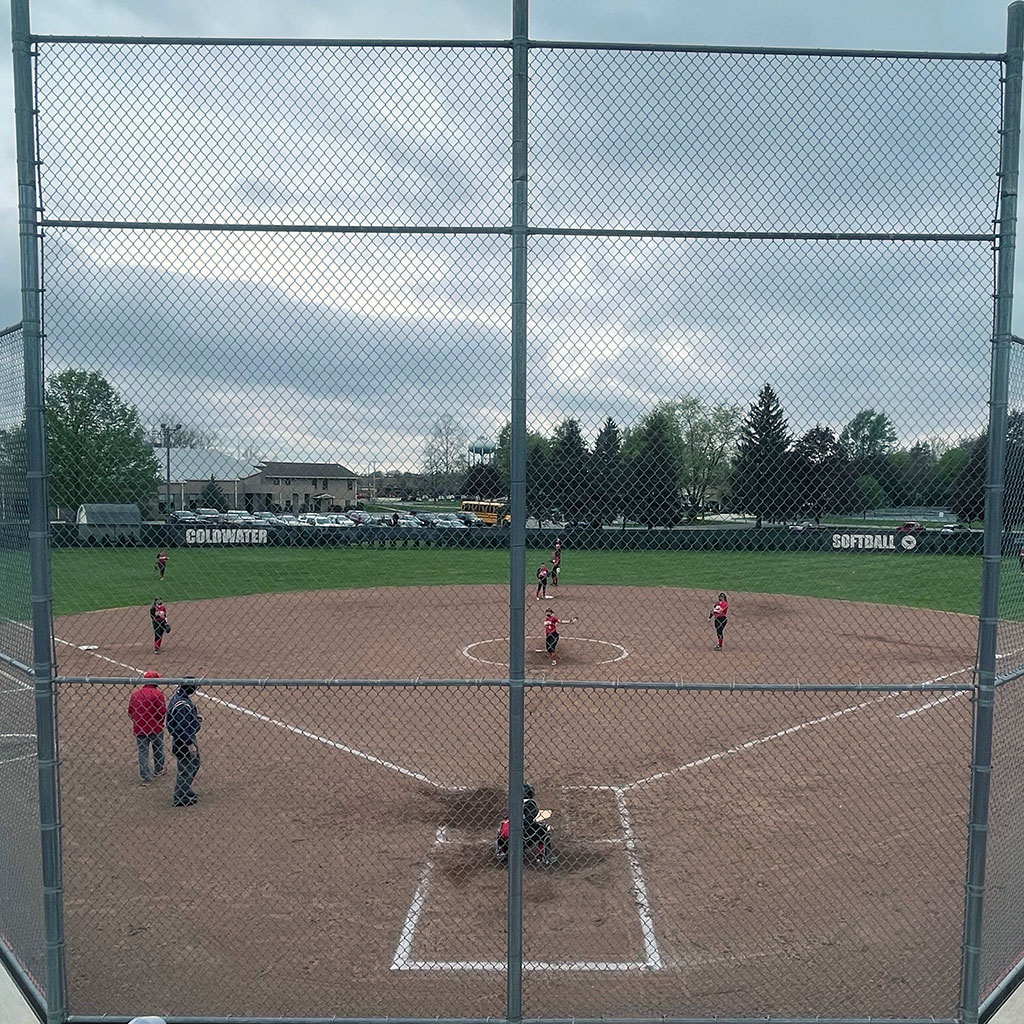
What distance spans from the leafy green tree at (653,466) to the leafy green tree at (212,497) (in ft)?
8.12

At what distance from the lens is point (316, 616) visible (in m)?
23.5

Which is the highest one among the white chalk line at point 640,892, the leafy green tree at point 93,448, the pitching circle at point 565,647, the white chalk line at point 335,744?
the leafy green tree at point 93,448

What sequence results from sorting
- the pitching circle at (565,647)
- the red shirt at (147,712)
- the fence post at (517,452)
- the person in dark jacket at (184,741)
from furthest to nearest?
the pitching circle at (565,647)
the red shirt at (147,712)
the person in dark jacket at (184,741)
the fence post at (517,452)

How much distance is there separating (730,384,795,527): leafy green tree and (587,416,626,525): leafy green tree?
0.81m

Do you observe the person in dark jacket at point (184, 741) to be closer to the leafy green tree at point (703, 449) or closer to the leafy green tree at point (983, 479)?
the leafy green tree at point (703, 449)

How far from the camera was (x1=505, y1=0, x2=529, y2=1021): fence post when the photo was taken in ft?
15.1

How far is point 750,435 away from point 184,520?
357 centimetres

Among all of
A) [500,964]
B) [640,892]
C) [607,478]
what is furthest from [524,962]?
[607,478]

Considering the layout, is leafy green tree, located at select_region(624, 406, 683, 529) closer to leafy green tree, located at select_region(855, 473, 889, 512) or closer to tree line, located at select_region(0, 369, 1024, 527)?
tree line, located at select_region(0, 369, 1024, 527)

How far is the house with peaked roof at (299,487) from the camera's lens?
4941 millimetres

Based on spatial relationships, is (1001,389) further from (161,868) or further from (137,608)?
(137,608)

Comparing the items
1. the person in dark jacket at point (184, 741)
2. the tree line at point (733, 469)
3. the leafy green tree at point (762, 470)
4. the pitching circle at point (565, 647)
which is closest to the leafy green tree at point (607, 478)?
the tree line at point (733, 469)

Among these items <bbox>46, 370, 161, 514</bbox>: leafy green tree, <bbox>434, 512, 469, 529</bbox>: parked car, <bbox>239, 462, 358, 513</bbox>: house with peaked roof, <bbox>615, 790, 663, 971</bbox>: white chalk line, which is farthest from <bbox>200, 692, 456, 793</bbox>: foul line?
<bbox>46, 370, 161, 514</bbox>: leafy green tree

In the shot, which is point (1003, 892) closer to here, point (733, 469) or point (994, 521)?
point (994, 521)
